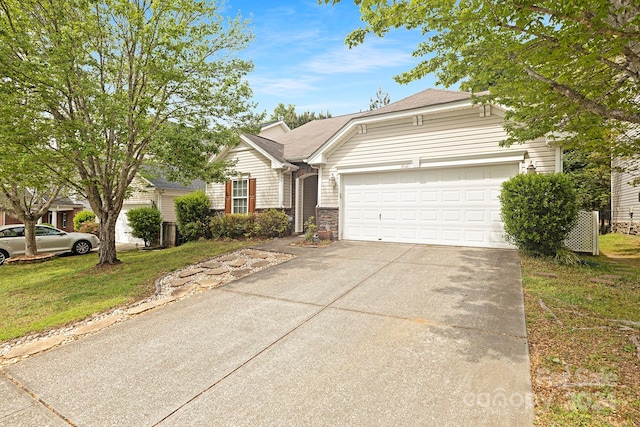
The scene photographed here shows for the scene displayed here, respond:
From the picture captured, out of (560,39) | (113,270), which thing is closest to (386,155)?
(560,39)

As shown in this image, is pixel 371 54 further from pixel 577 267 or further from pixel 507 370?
pixel 507 370

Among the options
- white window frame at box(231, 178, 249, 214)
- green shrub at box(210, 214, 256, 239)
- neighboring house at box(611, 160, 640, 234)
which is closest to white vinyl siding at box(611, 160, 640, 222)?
neighboring house at box(611, 160, 640, 234)

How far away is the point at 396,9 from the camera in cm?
409

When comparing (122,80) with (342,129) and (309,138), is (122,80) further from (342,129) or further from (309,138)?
(309,138)

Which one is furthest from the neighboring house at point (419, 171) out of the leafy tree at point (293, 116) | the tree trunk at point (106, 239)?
the leafy tree at point (293, 116)

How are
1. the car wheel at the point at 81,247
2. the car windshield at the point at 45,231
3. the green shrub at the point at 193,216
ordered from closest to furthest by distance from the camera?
the car windshield at the point at 45,231 < the car wheel at the point at 81,247 < the green shrub at the point at 193,216

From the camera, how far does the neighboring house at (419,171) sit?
28.1ft

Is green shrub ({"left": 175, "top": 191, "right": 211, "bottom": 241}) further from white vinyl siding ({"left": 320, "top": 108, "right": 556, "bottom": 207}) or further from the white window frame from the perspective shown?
white vinyl siding ({"left": 320, "top": 108, "right": 556, "bottom": 207})

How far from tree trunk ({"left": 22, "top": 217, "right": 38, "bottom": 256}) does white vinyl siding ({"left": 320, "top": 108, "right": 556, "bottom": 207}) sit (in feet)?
36.2

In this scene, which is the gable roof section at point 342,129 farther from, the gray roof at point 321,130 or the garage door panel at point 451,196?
the garage door panel at point 451,196

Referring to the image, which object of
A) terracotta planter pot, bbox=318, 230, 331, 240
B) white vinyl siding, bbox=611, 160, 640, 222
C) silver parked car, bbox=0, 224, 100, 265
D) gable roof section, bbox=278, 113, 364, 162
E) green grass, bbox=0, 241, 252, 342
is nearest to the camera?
green grass, bbox=0, 241, 252, 342

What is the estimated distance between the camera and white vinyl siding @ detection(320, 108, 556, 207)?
27.8 feet

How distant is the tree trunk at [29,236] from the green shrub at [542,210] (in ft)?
52.7

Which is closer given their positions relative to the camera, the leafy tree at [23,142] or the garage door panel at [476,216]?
the leafy tree at [23,142]
